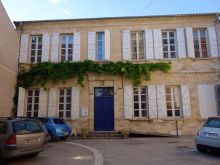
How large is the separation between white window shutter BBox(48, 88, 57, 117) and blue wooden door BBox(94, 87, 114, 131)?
2.31m

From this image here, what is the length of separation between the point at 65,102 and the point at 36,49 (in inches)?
151

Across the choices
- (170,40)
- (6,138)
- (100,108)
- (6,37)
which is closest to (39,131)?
(6,138)

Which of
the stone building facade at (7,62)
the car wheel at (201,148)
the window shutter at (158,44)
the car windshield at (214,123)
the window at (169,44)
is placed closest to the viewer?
the car windshield at (214,123)

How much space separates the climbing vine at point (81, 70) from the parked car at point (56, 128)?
286cm

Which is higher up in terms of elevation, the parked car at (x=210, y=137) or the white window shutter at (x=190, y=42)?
the white window shutter at (x=190, y=42)

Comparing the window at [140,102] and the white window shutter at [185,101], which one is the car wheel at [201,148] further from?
the window at [140,102]

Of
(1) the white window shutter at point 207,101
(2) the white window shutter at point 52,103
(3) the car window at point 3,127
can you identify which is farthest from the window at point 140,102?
(3) the car window at point 3,127

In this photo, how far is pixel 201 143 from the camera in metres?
7.55

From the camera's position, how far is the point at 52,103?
44.3 ft

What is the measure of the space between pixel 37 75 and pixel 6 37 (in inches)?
105

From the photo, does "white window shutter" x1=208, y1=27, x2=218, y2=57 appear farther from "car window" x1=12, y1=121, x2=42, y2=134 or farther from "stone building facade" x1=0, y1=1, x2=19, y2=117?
"stone building facade" x1=0, y1=1, x2=19, y2=117

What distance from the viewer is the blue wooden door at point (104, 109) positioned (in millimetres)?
13273

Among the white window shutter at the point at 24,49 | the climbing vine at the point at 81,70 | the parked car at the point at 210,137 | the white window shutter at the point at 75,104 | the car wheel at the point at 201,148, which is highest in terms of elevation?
the white window shutter at the point at 24,49

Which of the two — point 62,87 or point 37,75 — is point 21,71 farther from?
point 62,87
